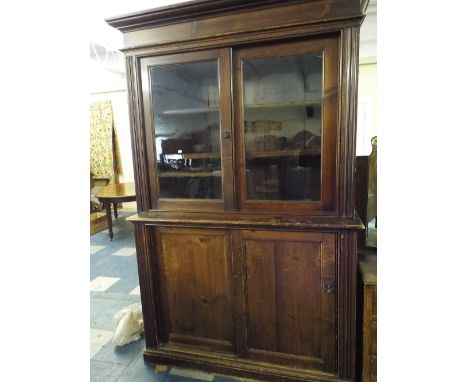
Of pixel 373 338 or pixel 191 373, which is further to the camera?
pixel 191 373

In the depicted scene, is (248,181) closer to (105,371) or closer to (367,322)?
(367,322)

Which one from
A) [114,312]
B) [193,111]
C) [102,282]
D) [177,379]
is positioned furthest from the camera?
[102,282]

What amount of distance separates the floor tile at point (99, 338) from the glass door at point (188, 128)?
114 cm

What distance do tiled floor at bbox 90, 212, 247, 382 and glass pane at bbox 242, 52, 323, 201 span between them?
3.77ft

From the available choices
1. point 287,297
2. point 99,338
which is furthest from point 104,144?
point 287,297

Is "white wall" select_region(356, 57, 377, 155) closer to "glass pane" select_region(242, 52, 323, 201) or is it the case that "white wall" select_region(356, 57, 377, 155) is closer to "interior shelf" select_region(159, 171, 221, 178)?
"glass pane" select_region(242, 52, 323, 201)

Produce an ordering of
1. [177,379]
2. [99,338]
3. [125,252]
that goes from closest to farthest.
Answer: [177,379] → [99,338] → [125,252]

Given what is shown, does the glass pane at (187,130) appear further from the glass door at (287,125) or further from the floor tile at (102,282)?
the floor tile at (102,282)

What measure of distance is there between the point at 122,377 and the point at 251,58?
1.89m

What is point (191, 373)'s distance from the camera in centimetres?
157

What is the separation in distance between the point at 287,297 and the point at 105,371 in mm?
1211

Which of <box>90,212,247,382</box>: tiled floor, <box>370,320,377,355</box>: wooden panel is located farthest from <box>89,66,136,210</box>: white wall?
<box>370,320,377,355</box>: wooden panel

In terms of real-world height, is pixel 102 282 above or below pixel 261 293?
below
